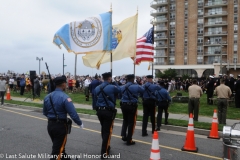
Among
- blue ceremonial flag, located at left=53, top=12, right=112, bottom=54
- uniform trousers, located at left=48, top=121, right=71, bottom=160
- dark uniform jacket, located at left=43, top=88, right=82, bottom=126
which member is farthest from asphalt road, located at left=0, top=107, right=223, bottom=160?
blue ceremonial flag, located at left=53, top=12, right=112, bottom=54

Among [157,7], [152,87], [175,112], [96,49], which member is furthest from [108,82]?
[157,7]

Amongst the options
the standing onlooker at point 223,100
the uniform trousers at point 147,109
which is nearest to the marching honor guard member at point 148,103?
the uniform trousers at point 147,109

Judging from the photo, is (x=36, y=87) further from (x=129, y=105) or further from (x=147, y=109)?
(x=129, y=105)

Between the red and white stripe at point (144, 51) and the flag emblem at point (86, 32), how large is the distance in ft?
14.4

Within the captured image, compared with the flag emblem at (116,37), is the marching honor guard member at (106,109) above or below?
below

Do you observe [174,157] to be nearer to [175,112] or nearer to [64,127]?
[64,127]

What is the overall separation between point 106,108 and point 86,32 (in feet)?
26.0

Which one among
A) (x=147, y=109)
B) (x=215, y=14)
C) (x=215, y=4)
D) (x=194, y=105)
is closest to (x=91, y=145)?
(x=147, y=109)

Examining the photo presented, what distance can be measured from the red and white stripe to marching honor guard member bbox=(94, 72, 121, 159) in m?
10.8

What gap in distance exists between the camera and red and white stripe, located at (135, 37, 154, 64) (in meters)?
16.9

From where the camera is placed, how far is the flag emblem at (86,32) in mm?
13164

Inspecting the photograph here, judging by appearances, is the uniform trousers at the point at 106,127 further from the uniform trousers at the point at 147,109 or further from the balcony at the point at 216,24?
the balcony at the point at 216,24

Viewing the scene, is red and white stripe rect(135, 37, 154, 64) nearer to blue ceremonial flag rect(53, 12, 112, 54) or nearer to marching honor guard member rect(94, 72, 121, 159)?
blue ceremonial flag rect(53, 12, 112, 54)

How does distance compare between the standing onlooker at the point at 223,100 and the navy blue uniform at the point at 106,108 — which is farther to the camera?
the standing onlooker at the point at 223,100
